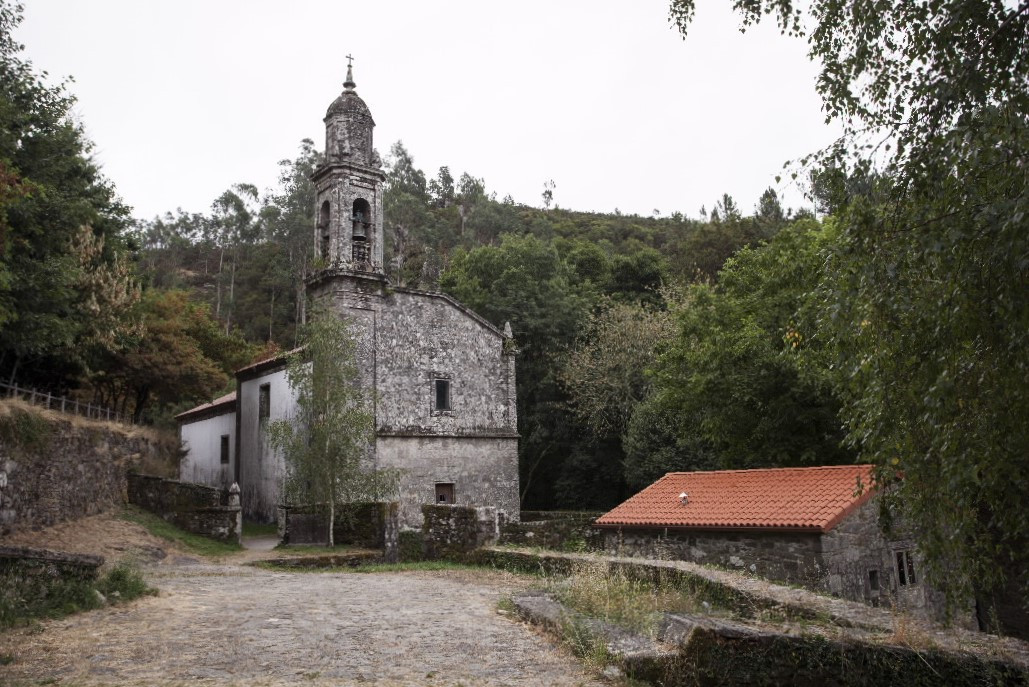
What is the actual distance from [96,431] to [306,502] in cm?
634

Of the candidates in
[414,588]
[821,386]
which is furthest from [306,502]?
[821,386]

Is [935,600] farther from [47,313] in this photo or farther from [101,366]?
[101,366]

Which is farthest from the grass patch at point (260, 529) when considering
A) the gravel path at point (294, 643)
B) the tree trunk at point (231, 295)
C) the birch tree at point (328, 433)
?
the tree trunk at point (231, 295)

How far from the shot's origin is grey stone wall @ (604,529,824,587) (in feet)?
42.5

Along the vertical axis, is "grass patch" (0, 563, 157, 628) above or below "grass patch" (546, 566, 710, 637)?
above

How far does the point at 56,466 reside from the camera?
18297mm

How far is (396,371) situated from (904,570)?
664 inches

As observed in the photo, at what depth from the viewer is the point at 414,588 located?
1199 centimetres

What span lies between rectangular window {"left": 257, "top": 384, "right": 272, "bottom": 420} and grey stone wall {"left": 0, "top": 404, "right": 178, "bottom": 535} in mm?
4951

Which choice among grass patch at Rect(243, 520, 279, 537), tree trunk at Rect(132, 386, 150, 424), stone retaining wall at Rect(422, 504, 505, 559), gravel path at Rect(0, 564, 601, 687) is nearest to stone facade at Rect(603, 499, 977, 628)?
stone retaining wall at Rect(422, 504, 505, 559)

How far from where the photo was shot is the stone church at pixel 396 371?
25.3 meters

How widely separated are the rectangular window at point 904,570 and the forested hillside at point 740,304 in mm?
3056

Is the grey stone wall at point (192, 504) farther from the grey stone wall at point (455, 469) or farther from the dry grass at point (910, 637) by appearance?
the dry grass at point (910, 637)

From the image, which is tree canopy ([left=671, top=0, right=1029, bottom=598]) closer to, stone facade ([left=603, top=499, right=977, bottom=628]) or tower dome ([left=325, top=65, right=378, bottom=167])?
stone facade ([left=603, top=499, right=977, bottom=628])
